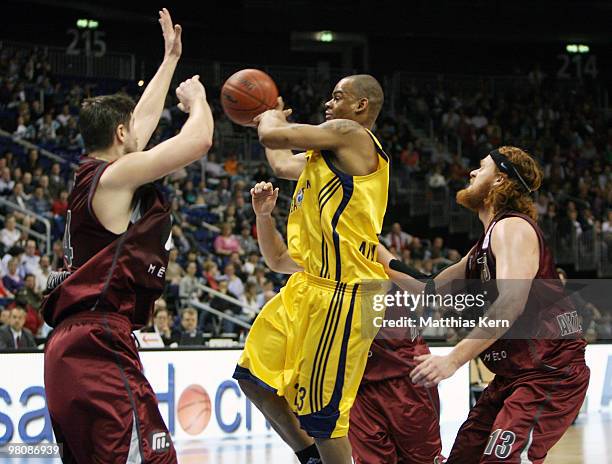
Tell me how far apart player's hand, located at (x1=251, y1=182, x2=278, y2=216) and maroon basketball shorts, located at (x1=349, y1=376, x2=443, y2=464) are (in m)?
1.15

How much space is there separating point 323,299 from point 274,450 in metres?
4.15

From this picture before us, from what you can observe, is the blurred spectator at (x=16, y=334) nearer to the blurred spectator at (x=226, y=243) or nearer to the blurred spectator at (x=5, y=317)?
the blurred spectator at (x=5, y=317)

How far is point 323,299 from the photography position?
16.2 ft

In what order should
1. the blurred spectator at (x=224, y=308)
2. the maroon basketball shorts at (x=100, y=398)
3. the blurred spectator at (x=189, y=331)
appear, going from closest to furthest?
the maroon basketball shorts at (x=100, y=398) < the blurred spectator at (x=189, y=331) < the blurred spectator at (x=224, y=308)

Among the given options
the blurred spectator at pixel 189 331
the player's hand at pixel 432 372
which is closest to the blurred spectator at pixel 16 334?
the blurred spectator at pixel 189 331

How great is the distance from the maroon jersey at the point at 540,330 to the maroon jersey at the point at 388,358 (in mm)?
791

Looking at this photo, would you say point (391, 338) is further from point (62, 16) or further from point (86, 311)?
point (62, 16)

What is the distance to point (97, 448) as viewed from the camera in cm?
384

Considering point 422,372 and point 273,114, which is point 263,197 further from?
point 422,372

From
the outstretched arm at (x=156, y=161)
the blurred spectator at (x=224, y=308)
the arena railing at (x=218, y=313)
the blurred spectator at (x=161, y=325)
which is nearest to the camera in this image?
the outstretched arm at (x=156, y=161)

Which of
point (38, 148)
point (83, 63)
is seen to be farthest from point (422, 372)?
point (83, 63)

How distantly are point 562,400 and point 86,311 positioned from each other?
7.44 ft

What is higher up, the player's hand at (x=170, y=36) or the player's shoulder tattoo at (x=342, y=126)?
the player's hand at (x=170, y=36)

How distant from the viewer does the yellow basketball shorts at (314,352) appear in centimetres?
488
